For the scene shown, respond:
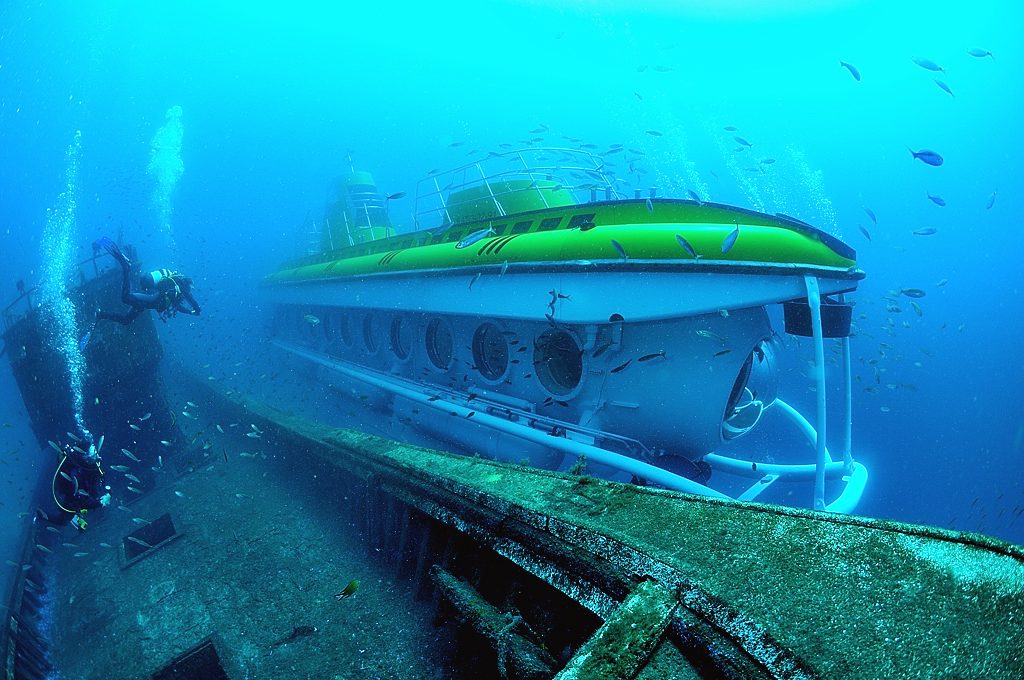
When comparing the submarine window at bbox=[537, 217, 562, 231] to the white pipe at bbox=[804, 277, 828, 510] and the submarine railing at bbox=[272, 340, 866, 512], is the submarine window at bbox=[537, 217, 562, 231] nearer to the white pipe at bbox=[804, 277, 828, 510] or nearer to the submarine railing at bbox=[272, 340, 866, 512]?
the submarine railing at bbox=[272, 340, 866, 512]

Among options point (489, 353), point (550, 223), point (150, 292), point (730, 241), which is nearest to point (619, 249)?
point (730, 241)

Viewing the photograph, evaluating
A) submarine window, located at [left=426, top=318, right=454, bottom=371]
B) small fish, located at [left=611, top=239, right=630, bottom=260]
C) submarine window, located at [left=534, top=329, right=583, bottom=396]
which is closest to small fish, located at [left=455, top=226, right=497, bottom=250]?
submarine window, located at [left=534, top=329, right=583, bottom=396]

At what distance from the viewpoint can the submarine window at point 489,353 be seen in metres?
6.65

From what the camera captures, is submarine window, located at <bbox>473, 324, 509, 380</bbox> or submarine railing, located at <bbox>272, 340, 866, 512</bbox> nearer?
submarine railing, located at <bbox>272, 340, 866, 512</bbox>

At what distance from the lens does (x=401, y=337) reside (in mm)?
9070

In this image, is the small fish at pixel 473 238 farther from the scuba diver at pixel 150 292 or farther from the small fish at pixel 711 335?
the scuba diver at pixel 150 292

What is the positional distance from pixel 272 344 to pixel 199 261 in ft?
218

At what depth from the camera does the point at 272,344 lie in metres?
16.0

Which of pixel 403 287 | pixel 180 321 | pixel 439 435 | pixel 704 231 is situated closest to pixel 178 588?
pixel 439 435

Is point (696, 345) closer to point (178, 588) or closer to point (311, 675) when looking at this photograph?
point (311, 675)

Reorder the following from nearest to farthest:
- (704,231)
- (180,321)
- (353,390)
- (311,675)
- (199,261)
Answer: (311,675), (704,231), (353,390), (180,321), (199,261)

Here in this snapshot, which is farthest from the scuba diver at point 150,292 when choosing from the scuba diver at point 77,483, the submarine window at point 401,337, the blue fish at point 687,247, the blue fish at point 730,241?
the blue fish at point 730,241

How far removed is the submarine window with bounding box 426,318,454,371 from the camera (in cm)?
785

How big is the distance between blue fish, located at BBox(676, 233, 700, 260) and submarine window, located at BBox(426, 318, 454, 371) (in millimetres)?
4633
